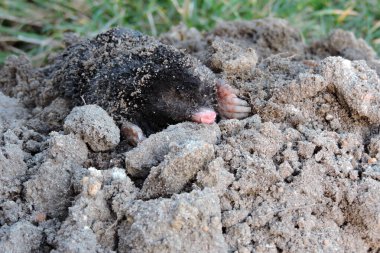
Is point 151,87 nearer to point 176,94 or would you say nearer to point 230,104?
point 176,94

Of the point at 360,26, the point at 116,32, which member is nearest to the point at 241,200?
the point at 116,32

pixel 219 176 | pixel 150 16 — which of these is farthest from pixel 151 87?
pixel 150 16

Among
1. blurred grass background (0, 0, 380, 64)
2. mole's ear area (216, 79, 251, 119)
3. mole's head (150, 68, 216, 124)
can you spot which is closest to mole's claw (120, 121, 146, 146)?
mole's head (150, 68, 216, 124)

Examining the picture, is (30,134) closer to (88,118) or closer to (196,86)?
(88,118)

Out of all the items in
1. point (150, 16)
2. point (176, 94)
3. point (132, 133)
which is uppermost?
point (176, 94)

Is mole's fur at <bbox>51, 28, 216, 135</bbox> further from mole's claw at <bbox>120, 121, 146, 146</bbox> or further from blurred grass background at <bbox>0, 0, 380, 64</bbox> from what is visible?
blurred grass background at <bbox>0, 0, 380, 64</bbox>

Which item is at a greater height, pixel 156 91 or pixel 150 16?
pixel 156 91

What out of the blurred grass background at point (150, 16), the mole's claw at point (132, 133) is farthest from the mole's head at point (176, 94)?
the blurred grass background at point (150, 16)
